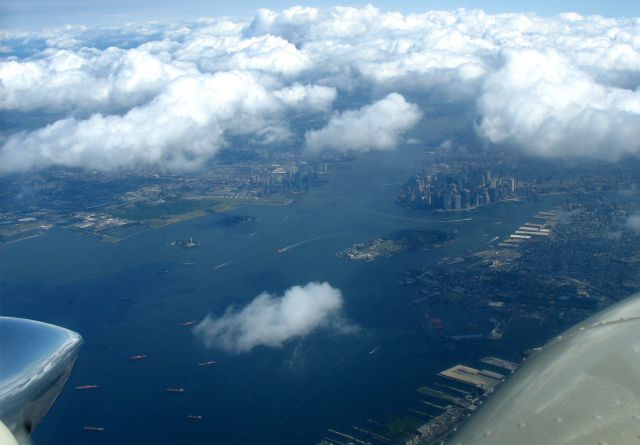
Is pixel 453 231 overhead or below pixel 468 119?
below

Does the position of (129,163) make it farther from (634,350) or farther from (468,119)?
(634,350)

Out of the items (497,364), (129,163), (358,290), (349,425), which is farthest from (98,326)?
(129,163)

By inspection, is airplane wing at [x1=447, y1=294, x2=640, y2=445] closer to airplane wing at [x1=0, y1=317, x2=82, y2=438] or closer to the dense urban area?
airplane wing at [x1=0, y1=317, x2=82, y2=438]

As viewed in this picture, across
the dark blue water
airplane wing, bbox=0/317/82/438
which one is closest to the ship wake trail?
the dark blue water

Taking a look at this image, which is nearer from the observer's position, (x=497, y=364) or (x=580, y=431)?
(x=580, y=431)

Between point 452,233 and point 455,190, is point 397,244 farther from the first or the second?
point 455,190

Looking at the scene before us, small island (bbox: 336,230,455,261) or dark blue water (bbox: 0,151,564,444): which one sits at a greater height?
small island (bbox: 336,230,455,261)

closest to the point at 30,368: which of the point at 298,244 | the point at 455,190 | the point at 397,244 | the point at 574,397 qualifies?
the point at 574,397
